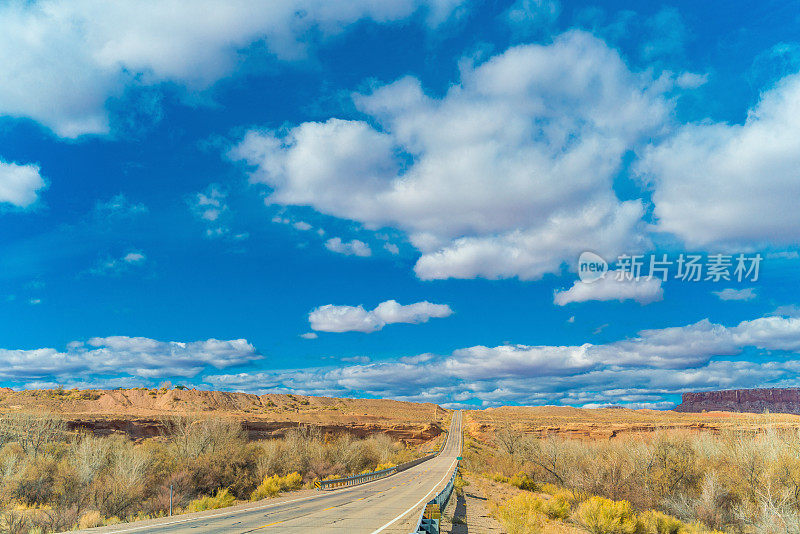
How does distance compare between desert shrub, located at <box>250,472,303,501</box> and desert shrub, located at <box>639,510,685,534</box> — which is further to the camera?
desert shrub, located at <box>250,472,303,501</box>

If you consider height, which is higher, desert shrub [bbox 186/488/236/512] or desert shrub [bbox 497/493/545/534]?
desert shrub [bbox 497/493/545/534]

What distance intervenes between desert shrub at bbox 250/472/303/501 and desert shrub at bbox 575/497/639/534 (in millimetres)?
20101

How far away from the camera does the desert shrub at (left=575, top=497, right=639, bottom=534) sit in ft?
55.4

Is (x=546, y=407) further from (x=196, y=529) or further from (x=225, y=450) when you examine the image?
(x=196, y=529)

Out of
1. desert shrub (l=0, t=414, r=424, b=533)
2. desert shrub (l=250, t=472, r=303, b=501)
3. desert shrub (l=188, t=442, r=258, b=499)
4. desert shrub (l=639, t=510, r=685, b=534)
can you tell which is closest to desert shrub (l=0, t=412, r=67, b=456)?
desert shrub (l=0, t=414, r=424, b=533)

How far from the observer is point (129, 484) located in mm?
26688

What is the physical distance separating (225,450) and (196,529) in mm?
22907

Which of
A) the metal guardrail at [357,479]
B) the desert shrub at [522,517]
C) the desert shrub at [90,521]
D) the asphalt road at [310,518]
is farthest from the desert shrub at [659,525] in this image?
the metal guardrail at [357,479]

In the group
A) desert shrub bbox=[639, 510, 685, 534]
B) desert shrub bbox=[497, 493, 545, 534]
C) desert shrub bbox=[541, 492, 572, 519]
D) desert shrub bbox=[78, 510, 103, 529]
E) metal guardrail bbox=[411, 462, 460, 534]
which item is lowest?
desert shrub bbox=[78, 510, 103, 529]

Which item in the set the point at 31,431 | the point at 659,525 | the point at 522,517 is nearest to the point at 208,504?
the point at 522,517

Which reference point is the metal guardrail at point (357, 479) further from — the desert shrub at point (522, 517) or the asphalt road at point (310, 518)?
the desert shrub at point (522, 517)

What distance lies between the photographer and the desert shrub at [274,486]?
30.5 metres

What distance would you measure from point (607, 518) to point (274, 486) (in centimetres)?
2180

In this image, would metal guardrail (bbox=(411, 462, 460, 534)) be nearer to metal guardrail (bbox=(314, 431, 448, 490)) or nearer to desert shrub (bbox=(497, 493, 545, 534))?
desert shrub (bbox=(497, 493, 545, 534))
